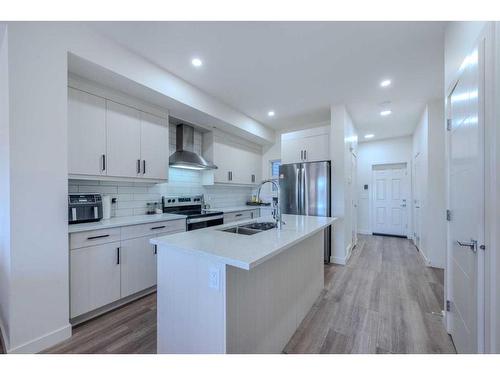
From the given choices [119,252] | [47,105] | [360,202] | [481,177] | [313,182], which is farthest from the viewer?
[360,202]

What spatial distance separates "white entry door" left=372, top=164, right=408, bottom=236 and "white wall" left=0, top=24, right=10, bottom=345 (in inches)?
275

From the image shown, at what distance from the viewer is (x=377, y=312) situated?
2256mm

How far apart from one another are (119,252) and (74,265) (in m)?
0.39

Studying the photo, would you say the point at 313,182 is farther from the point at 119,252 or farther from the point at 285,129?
the point at 119,252

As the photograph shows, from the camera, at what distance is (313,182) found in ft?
12.9

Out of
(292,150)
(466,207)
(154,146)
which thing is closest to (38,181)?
(154,146)

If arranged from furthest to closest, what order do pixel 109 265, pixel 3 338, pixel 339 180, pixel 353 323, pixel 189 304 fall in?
1. pixel 339 180
2. pixel 109 265
3. pixel 353 323
4. pixel 3 338
5. pixel 189 304

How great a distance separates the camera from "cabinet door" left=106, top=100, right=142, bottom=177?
2521 millimetres

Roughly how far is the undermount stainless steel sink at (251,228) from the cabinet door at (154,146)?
5.04 ft

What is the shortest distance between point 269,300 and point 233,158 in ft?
10.8

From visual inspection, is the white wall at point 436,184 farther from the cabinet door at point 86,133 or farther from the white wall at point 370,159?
the cabinet door at point 86,133

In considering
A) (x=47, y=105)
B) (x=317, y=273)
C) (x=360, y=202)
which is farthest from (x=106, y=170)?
(x=360, y=202)

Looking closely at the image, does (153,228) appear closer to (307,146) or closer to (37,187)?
(37,187)

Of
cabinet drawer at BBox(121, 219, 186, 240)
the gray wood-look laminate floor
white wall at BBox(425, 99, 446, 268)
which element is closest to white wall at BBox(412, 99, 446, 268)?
white wall at BBox(425, 99, 446, 268)
